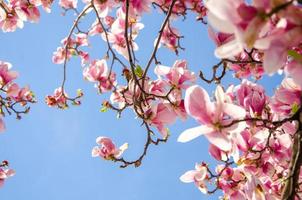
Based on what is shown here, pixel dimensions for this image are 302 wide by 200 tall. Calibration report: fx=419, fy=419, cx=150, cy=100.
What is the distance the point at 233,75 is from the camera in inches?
150

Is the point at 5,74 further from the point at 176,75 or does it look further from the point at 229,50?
the point at 229,50

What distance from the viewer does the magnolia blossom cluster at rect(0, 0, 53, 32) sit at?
12.3ft

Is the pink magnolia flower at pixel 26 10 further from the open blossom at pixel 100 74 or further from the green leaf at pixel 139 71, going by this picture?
the green leaf at pixel 139 71

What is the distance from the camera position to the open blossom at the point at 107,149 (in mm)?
3088

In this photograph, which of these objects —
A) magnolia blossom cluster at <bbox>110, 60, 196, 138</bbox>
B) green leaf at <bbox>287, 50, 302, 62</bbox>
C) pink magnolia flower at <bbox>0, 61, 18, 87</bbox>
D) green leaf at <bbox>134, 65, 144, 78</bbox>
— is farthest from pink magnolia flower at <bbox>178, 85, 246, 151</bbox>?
pink magnolia flower at <bbox>0, 61, 18, 87</bbox>

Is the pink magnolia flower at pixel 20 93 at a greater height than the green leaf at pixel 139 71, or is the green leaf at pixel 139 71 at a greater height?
the pink magnolia flower at pixel 20 93

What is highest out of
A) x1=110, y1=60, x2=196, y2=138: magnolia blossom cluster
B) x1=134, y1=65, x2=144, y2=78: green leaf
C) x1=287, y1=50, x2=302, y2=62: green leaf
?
x1=134, y1=65, x2=144, y2=78: green leaf

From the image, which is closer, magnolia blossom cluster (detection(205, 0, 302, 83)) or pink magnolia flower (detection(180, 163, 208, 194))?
magnolia blossom cluster (detection(205, 0, 302, 83))

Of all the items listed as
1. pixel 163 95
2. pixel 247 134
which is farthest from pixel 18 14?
pixel 247 134

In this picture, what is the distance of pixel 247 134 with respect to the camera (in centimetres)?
235

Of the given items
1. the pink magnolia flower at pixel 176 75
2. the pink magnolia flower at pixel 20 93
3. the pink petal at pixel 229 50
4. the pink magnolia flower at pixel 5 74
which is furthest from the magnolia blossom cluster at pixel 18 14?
the pink petal at pixel 229 50

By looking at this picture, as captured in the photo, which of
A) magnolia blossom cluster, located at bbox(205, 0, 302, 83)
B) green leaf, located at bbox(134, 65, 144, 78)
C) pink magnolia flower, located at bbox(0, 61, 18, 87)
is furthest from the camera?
pink magnolia flower, located at bbox(0, 61, 18, 87)

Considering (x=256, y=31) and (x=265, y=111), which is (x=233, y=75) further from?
(x=256, y=31)

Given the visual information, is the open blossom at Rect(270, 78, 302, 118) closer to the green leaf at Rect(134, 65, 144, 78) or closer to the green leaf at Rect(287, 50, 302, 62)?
the green leaf at Rect(287, 50, 302, 62)
